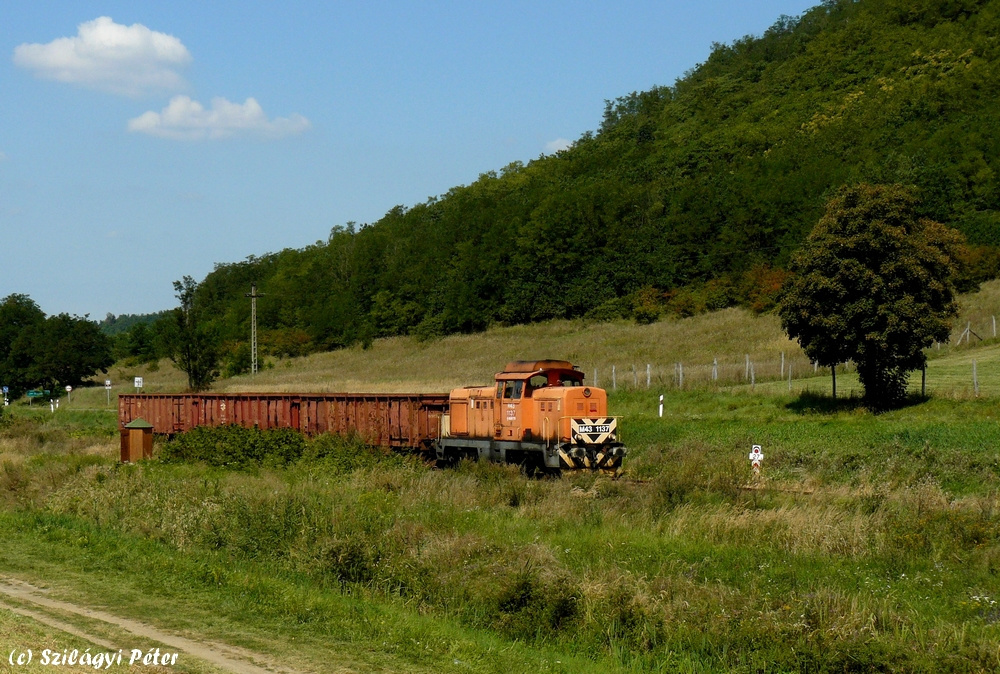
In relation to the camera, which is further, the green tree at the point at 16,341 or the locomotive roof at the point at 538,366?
the green tree at the point at 16,341

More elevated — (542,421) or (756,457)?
(542,421)

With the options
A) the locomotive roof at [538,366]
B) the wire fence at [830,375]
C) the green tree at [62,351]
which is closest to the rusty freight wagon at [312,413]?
the locomotive roof at [538,366]

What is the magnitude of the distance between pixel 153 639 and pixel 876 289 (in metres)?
27.4

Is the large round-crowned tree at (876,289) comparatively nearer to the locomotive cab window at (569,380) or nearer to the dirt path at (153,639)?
the locomotive cab window at (569,380)

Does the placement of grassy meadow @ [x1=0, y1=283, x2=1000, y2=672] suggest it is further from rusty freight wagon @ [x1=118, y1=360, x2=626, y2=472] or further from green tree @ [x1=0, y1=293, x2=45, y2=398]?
green tree @ [x1=0, y1=293, x2=45, y2=398]

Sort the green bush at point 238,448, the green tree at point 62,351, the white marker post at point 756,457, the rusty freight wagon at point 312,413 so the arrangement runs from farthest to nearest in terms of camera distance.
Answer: the green tree at point 62,351
the rusty freight wagon at point 312,413
the green bush at point 238,448
the white marker post at point 756,457

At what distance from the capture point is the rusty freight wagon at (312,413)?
2912 cm

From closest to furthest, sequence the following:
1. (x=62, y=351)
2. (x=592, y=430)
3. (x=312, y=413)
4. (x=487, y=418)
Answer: (x=592, y=430), (x=487, y=418), (x=312, y=413), (x=62, y=351)

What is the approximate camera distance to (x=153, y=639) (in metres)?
10.2

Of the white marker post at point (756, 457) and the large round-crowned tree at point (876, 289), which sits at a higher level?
the large round-crowned tree at point (876, 289)

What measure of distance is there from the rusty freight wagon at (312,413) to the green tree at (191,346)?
2038 centimetres

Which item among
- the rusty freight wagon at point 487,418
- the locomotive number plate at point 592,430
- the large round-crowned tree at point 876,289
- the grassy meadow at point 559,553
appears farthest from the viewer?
the large round-crowned tree at point 876,289

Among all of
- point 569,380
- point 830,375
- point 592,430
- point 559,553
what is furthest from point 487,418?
point 830,375

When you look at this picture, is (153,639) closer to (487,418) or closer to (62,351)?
(487,418)
